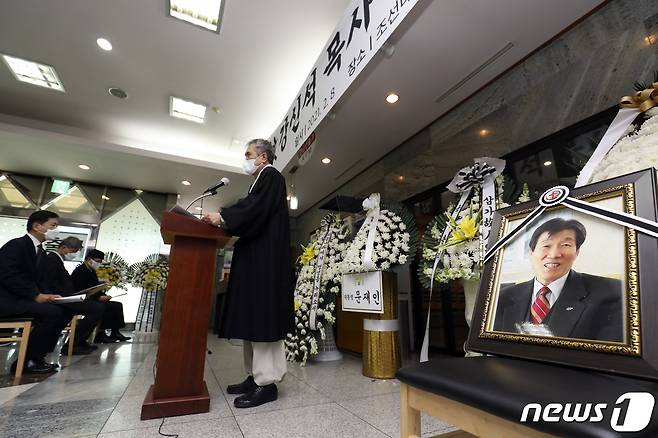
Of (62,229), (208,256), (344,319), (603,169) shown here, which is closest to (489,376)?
(603,169)

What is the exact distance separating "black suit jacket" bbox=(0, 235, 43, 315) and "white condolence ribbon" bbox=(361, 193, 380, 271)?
2812 mm

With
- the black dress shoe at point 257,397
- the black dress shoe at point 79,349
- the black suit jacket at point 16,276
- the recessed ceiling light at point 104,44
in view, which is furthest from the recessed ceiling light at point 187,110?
the black dress shoe at point 257,397

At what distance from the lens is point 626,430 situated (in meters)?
0.43

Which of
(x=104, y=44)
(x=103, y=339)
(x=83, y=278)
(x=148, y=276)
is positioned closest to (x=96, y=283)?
(x=83, y=278)

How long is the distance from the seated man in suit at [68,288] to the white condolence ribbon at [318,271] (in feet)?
8.06

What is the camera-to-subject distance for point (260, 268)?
185 centimetres

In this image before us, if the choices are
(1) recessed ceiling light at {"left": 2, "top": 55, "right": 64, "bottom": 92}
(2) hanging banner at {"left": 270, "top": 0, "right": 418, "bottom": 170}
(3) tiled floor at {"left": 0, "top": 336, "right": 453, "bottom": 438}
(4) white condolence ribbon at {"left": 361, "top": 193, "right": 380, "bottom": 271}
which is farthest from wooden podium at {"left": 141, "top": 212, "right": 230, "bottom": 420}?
(1) recessed ceiling light at {"left": 2, "top": 55, "right": 64, "bottom": 92}

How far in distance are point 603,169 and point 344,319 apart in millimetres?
2943

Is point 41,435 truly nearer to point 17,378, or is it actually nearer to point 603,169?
point 17,378

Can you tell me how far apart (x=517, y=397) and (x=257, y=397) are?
5.04 ft

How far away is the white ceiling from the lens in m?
2.73

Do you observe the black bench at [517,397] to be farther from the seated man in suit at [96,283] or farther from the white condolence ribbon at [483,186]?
the seated man in suit at [96,283]

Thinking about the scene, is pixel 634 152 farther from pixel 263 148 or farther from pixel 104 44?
pixel 104 44

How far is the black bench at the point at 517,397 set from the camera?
1.54 ft
